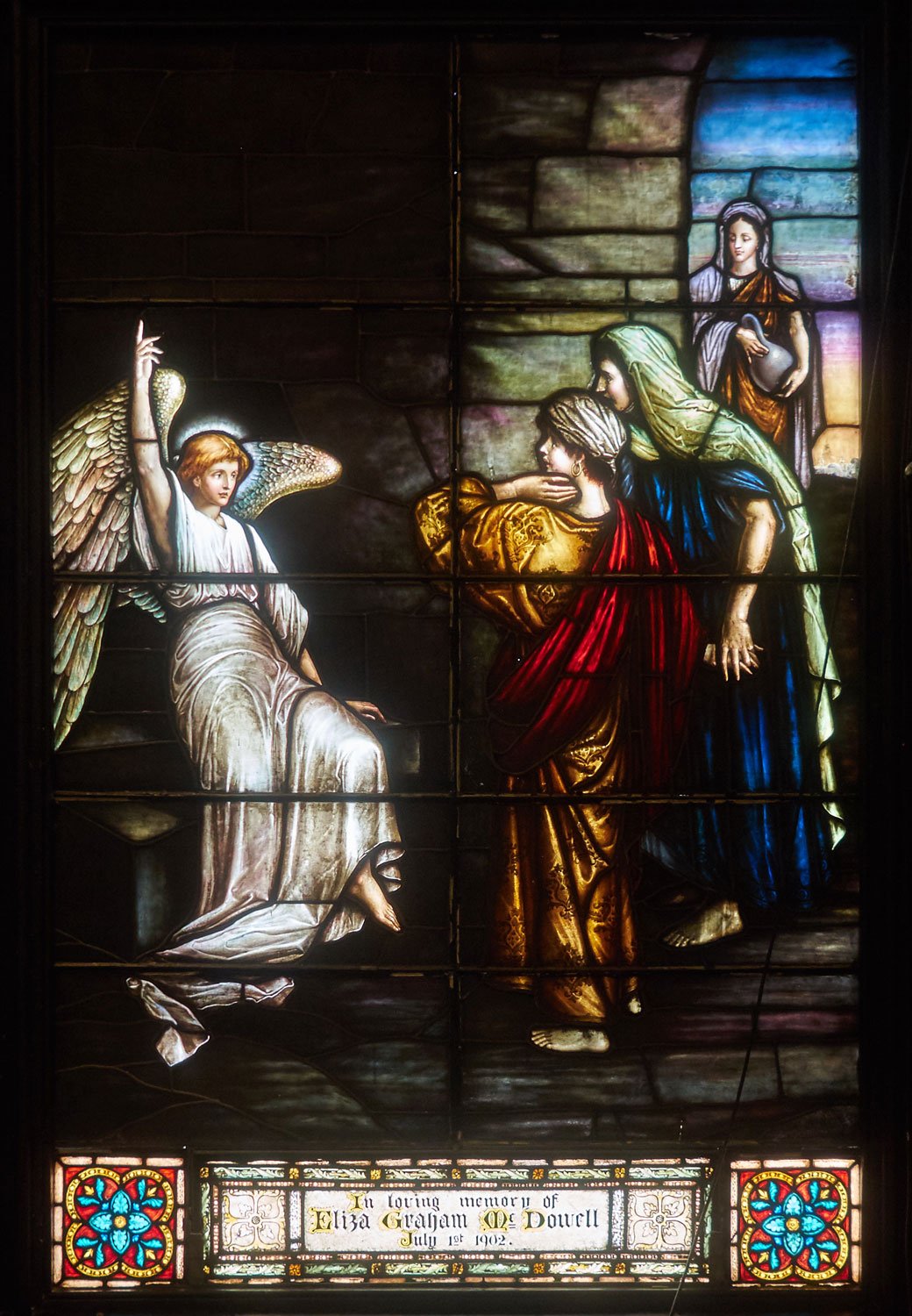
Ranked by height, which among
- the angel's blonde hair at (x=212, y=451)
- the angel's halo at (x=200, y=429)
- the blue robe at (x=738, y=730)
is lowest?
the blue robe at (x=738, y=730)

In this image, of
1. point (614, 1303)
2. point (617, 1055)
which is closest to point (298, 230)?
point (617, 1055)

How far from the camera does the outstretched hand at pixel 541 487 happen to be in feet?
13.0

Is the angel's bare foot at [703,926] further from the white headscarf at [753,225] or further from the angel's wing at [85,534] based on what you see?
the white headscarf at [753,225]

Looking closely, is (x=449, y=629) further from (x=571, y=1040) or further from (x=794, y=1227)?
(x=794, y=1227)

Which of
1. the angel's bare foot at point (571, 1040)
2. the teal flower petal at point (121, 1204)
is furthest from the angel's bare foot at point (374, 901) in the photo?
the teal flower petal at point (121, 1204)

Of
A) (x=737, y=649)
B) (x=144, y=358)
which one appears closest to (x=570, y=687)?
(x=737, y=649)

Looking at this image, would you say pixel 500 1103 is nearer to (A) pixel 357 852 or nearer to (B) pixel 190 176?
(A) pixel 357 852

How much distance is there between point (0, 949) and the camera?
12.8 feet

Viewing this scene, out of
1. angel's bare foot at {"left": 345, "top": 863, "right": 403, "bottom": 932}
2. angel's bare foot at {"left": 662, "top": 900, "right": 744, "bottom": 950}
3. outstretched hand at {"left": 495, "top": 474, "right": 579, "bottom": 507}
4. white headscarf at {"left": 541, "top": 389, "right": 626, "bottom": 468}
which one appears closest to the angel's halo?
outstretched hand at {"left": 495, "top": 474, "right": 579, "bottom": 507}

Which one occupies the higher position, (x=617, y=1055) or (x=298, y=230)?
(x=298, y=230)

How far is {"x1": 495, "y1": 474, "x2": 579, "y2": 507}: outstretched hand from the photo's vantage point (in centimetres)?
395

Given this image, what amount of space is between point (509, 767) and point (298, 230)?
6.00 ft

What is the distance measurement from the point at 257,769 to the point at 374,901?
561 millimetres

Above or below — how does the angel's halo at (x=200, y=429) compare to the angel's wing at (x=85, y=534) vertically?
above
